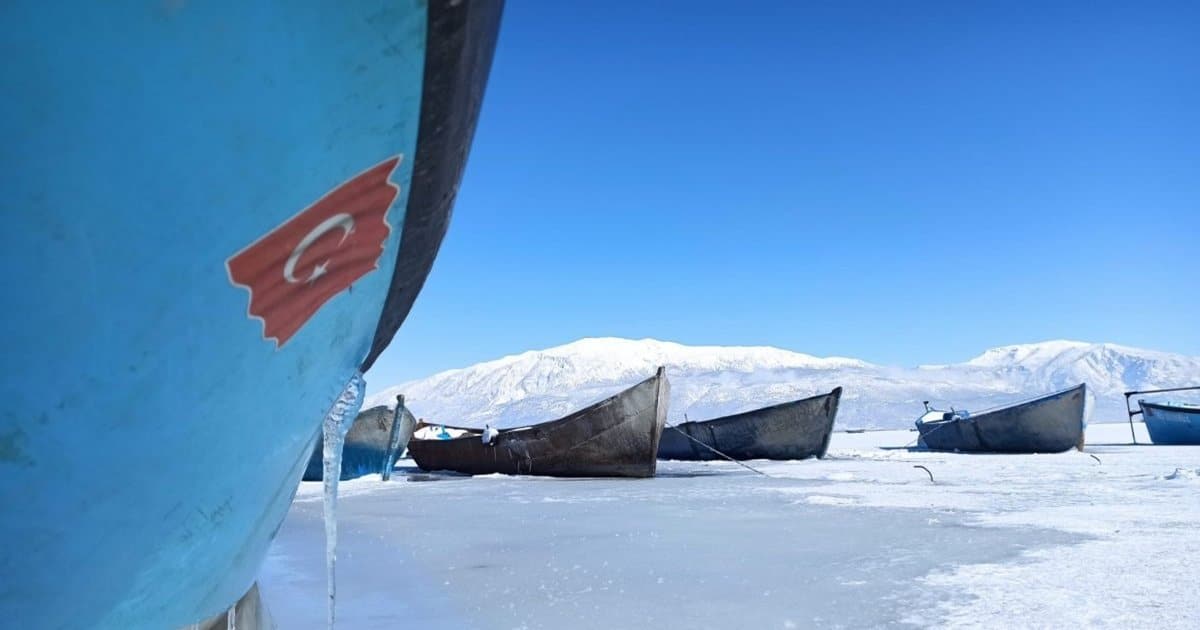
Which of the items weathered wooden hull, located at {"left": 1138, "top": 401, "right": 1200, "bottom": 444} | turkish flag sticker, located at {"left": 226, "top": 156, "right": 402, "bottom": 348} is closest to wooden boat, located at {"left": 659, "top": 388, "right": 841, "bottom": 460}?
weathered wooden hull, located at {"left": 1138, "top": 401, "right": 1200, "bottom": 444}

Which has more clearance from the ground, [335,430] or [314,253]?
[314,253]

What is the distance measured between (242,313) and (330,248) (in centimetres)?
19

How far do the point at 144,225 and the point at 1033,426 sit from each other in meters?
20.5

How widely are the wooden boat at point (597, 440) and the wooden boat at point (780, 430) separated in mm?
4907

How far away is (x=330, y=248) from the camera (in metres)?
1.25

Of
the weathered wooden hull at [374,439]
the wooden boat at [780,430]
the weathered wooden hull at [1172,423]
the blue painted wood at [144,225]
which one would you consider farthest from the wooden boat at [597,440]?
the weathered wooden hull at [1172,423]

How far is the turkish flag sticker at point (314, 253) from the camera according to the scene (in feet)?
3.60

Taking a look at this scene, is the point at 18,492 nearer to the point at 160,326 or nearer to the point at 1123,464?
the point at 160,326

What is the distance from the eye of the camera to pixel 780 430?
53.7 ft

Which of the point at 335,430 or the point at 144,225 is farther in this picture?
the point at 335,430

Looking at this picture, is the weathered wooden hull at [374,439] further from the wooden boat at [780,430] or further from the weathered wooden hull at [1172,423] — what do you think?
A: the weathered wooden hull at [1172,423]

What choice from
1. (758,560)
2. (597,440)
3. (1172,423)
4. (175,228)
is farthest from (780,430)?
(175,228)

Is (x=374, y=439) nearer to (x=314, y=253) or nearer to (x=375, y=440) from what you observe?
(x=375, y=440)

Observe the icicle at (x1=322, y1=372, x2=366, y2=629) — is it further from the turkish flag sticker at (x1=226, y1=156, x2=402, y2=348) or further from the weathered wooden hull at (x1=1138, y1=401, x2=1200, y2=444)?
the weathered wooden hull at (x1=1138, y1=401, x2=1200, y2=444)
